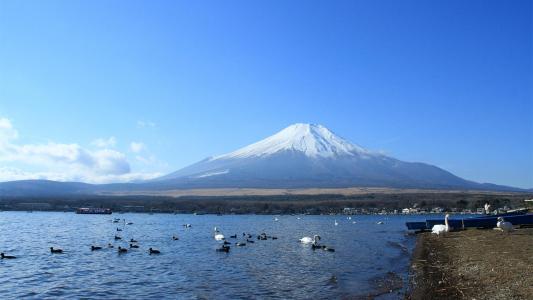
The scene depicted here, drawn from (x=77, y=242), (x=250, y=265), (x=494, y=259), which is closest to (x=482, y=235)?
(x=494, y=259)

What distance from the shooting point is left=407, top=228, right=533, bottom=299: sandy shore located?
17.2 m

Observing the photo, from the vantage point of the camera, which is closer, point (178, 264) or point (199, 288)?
point (199, 288)

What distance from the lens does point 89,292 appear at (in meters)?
21.7

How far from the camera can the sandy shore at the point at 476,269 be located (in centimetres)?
1725

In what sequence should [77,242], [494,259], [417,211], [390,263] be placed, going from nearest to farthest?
1. [494,259]
2. [390,263]
3. [77,242]
4. [417,211]

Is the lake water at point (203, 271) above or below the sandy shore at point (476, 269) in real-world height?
below

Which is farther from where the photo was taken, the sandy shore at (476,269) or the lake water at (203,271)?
the lake water at (203,271)

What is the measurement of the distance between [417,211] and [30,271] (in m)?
99.5

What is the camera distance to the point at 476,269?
21609 millimetres

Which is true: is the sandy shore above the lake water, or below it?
above

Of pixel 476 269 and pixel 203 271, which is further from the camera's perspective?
pixel 203 271

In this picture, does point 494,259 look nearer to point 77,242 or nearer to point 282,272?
point 282,272

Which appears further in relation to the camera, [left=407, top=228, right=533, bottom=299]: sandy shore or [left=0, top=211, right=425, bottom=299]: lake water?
[left=0, top=211, right=425, bottom=299]: lake water

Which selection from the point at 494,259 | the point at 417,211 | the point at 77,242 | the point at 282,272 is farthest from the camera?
the point at 417,211
